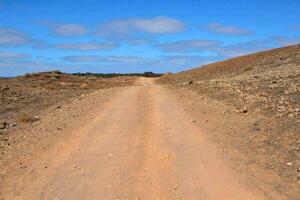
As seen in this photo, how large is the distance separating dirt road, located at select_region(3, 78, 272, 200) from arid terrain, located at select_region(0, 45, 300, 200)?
0.02m

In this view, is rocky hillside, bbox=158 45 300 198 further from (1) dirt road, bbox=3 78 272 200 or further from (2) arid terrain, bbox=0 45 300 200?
(1) dirt road, bbox=3 78 272 200

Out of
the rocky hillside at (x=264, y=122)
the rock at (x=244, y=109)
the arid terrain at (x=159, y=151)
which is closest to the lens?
the arid terrain at (x=159, y=151)

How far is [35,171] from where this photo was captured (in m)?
9.67

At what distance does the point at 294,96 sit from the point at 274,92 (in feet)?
7.62

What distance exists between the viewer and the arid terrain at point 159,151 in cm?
834

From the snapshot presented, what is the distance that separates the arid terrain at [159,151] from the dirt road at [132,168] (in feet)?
0.06

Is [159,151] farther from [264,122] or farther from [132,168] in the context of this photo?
[264,122]

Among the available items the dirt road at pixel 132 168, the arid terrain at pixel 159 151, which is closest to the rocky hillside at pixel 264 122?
the arid terrain at pixel 159 151

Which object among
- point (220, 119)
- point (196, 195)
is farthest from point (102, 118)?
point (196, 195)

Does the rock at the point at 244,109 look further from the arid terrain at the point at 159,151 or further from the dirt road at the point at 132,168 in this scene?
the dirt road at the point at 132,168

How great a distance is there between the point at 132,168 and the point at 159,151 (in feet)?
4.92

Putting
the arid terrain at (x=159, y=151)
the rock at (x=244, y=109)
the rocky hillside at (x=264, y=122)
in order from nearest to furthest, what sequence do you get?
the arid terrain at (x=159, y=151) → the rocky hillside at (x=264, y=122) → the rock at (x=244, y=109)

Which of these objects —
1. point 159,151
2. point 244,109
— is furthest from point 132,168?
point 244,109

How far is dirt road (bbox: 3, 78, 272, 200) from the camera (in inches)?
320
